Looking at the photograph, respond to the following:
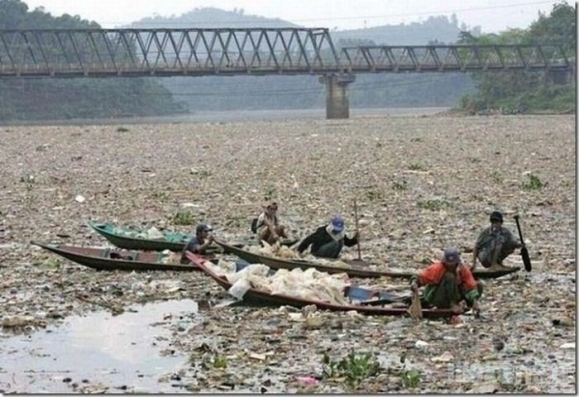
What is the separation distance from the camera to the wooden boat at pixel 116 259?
14438mm

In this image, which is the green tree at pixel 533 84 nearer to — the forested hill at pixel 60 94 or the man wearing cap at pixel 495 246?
the forested hill at pixel 60 94

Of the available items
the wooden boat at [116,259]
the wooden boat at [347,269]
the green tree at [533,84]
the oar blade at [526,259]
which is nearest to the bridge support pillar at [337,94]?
the green tree at [533,84]

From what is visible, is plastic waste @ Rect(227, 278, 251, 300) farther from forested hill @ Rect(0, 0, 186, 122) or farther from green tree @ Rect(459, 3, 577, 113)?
forested hill @ Rect(0, 0, 186, 122)

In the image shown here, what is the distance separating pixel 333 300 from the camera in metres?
12.0

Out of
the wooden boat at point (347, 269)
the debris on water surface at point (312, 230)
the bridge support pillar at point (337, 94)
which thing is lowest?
the bridge support pillar at point (337, 94)

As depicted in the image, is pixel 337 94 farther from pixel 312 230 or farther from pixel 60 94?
pixel 312 230

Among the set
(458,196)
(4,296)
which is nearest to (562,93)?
(458,196)

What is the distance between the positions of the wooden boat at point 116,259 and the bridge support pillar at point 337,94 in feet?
239

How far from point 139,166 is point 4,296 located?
65.6 feet

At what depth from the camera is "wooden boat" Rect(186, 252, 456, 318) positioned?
11.3 meters

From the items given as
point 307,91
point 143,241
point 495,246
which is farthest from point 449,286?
point 307,91

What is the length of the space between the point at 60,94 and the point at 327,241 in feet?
283

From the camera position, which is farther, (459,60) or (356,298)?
(459,60)

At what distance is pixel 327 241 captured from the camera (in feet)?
49.9
